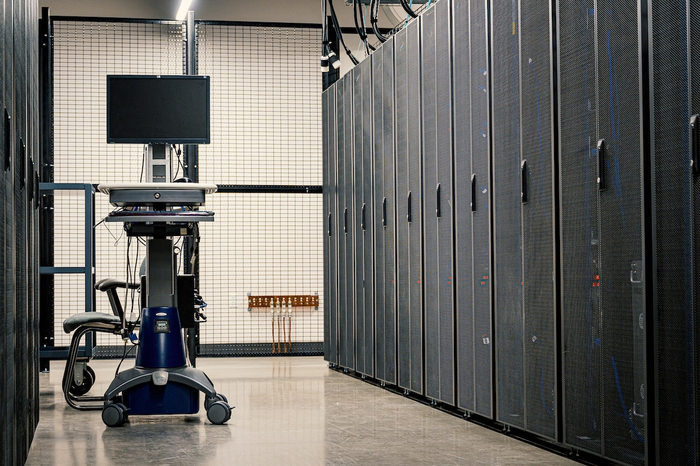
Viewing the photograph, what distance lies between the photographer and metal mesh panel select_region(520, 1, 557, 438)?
361cm

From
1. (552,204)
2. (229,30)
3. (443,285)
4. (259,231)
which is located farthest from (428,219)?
(229,30)

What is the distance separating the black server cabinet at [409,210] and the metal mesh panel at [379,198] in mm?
315

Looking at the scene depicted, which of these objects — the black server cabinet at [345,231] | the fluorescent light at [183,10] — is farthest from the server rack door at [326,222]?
the fluorescent light at [183,10]

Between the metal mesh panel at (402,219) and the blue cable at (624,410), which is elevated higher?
the metal mesh panel at (402,219)

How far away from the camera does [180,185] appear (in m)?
4.54

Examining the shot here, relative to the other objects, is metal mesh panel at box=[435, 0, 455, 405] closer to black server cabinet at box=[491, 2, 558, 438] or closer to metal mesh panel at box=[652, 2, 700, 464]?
black server cabinet at box=[491, 2, 558, 438]

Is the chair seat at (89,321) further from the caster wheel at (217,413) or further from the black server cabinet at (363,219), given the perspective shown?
the black server cabinet at (363,219)

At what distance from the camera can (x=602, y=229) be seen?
10.5 feet

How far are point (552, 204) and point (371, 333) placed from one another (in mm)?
2783

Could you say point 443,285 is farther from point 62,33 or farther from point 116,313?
Answer: point 62,33

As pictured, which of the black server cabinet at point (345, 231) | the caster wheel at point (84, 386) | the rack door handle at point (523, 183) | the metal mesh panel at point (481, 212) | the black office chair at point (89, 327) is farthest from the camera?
the black server cabinet at point (345, 231)

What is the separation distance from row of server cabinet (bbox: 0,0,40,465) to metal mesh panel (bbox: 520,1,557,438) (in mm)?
2220

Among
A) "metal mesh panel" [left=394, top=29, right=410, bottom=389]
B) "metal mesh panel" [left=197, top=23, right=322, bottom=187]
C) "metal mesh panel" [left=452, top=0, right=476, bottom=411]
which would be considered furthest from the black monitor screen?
"metal mesh panel" [left=197, top=23, right=322, bottom=187]

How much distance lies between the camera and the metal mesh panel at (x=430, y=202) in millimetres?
4891
